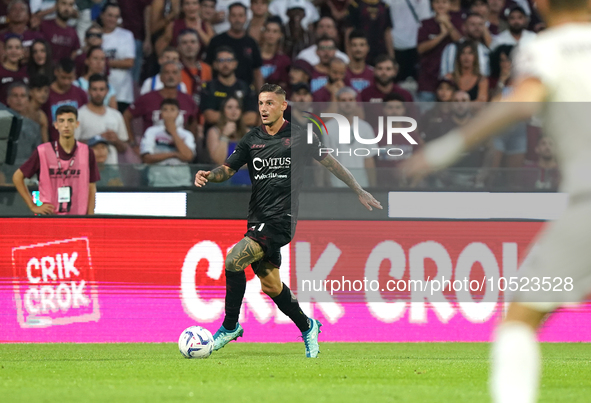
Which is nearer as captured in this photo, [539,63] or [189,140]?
[539,63]

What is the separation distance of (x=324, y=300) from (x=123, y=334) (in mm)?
2187

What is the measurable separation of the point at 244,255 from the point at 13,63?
6.20 m

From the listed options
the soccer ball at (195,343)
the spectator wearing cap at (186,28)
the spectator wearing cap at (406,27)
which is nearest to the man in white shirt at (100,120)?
the spectator wearing cap at (186,28)

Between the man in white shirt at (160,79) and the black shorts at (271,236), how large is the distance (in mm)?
5005

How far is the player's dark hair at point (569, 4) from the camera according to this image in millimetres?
3770

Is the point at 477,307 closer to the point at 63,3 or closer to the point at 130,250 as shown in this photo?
the point at 130,250

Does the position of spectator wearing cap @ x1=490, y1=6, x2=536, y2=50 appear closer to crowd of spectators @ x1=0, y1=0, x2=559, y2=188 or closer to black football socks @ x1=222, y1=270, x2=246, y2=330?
crowd of spectators @ x1=0, y1=0, x2=559, y2=188

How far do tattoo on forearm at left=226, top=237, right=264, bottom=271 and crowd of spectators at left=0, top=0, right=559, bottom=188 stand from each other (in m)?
2.50

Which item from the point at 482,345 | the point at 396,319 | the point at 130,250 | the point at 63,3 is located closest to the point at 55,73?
the point at 63,3

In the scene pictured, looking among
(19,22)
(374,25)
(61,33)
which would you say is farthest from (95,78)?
(374,25)

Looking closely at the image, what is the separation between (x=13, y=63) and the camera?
41.2 ft

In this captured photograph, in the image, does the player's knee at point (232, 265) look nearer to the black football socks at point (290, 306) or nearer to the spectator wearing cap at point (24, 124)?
the black football socks at point (290, 306)

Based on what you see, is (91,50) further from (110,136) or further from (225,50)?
(225,50)

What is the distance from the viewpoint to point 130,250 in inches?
390
